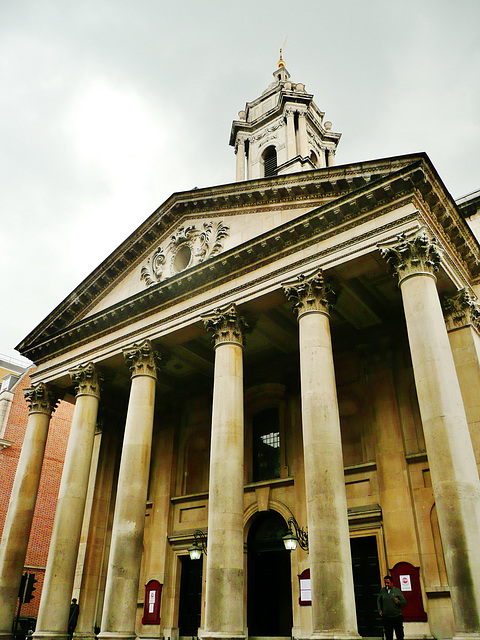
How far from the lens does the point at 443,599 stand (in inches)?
554

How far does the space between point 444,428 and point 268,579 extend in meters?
10.3

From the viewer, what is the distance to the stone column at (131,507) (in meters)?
15.0

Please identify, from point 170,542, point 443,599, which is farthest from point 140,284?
point 443,599

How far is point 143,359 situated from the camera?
61.2ft

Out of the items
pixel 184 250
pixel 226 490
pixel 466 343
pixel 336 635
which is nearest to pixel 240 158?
pixel 184 250

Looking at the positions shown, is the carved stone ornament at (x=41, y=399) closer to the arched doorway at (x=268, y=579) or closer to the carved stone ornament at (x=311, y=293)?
the arched doorway at (x=268, y=579)

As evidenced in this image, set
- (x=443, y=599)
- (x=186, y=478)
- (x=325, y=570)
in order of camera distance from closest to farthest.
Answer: (x=325, y=570), (x=443, y=599), (x=186, y=478)

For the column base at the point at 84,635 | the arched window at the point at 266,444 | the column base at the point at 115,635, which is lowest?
the column base at the point at 84,635

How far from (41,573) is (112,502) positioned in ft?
26.2

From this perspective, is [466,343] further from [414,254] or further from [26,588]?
[26,588]

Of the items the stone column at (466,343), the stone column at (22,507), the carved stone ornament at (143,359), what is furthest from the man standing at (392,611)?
the stone column at (22,507)

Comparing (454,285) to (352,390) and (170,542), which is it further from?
(170,542)

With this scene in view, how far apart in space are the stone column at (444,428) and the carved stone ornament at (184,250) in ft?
22.4

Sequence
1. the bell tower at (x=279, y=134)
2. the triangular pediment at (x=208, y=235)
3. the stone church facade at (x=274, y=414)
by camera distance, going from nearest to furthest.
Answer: the stone church facade at (x=274, y=414), the triangular pediment at (x=208, y=235), the bell tower at (x=279, y=134)
